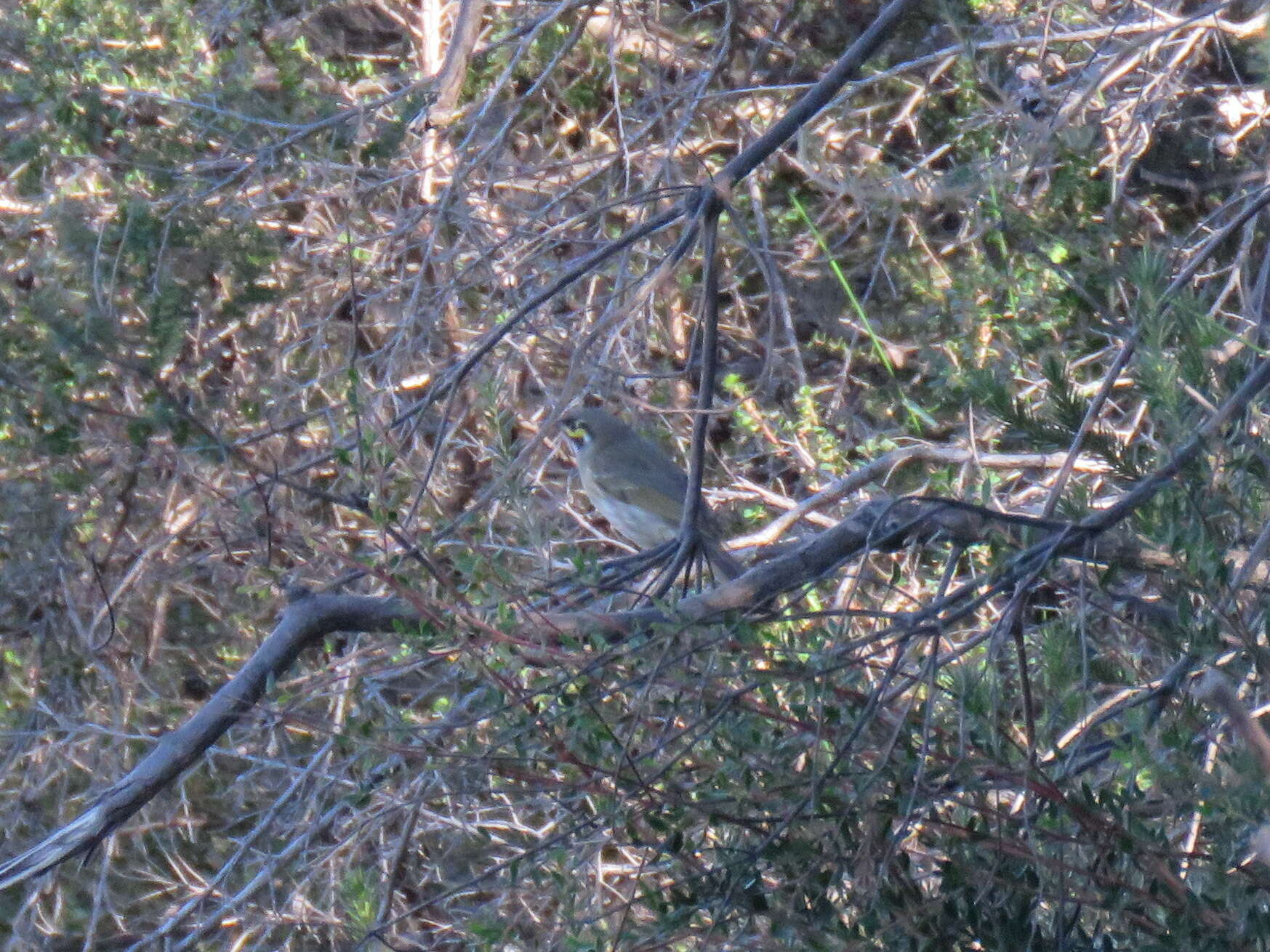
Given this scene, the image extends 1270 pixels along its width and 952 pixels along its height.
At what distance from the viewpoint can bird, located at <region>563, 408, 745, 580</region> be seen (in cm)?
617

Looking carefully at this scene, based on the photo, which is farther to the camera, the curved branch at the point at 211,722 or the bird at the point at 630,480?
the bird at the point at 630,480

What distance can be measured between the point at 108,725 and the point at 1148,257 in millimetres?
4953

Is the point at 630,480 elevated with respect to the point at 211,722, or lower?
lower

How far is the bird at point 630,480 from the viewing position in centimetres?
617

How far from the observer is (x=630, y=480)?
624cm

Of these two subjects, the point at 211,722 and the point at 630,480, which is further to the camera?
the point at 630,480

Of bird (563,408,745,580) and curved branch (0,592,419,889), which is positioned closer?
curved branch (0,592,419,889)

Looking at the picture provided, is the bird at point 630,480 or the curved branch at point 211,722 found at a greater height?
the curved branch at point 211,722

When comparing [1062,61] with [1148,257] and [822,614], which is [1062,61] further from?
[822,614]

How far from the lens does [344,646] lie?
6484mm

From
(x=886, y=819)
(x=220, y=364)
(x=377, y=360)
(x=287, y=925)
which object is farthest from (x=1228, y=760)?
(x=220, y=364)

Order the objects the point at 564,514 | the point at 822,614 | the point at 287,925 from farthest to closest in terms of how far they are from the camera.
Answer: the point at 564,514
the point at 287,925
the point at 822,614

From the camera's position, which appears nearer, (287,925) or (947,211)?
(287,925)

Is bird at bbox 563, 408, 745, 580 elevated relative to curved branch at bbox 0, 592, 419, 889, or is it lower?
lower
